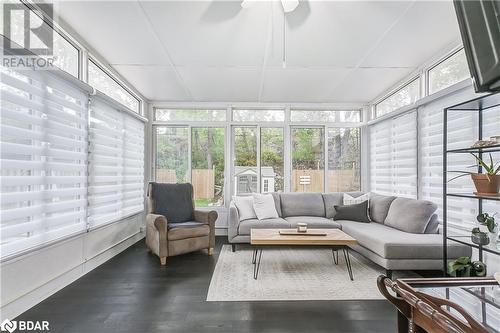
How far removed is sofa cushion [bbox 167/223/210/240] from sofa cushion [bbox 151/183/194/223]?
17.4 inches

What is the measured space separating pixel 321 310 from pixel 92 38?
139 inches

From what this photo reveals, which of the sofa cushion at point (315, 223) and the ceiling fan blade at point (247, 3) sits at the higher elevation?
the ceiling fan blade at point (247, 3)

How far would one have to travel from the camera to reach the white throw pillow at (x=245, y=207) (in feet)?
13.7

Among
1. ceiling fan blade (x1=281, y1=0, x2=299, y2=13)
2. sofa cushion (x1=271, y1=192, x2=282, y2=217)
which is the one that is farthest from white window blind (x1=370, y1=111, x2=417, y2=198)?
ceiling fan blade (x1=281, y1=0, x2=299, y2=13)

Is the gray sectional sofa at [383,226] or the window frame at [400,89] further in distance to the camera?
the window frame at [400,89]

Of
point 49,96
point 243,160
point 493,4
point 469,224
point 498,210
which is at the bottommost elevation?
point 469,224

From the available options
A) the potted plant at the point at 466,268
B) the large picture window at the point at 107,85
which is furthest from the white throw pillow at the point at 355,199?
the large picture window at the point at 107,85

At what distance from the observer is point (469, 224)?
9.20 ft

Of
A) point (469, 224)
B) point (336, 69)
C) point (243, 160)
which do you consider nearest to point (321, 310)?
point (469, 224)

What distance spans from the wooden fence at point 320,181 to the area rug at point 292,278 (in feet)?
5.43

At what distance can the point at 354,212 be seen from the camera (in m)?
4.13

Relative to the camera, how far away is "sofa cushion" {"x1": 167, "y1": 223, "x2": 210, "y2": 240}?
338 cm

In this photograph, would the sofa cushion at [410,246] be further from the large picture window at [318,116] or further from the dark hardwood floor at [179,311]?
the large picture window at [318,116]

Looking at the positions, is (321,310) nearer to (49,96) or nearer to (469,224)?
(469,224)
